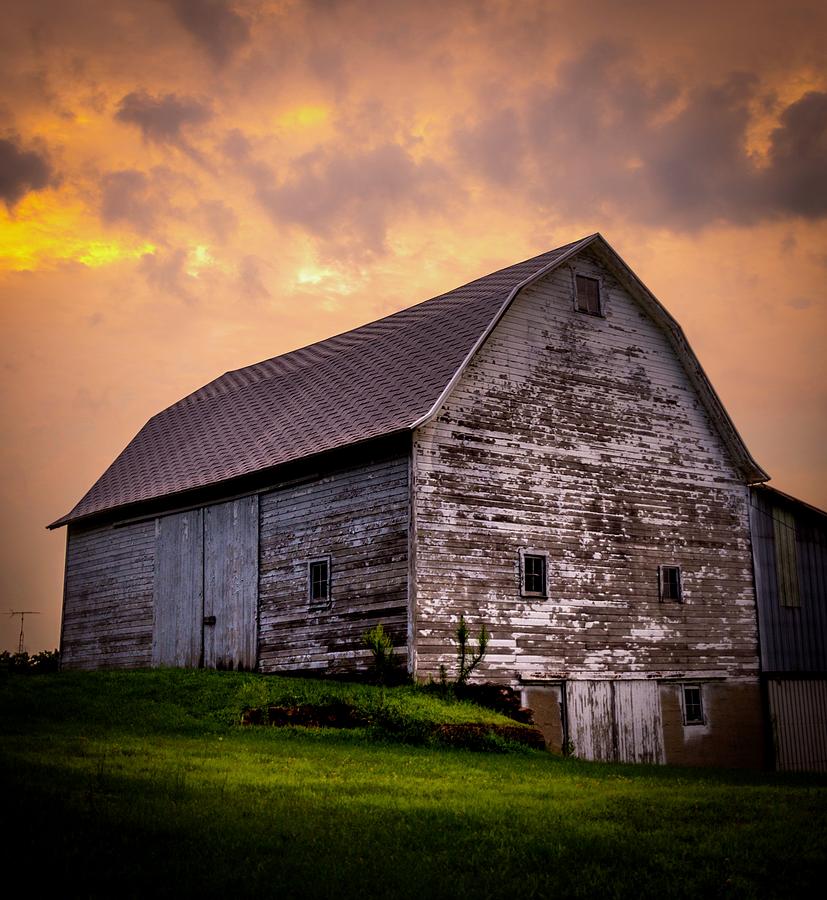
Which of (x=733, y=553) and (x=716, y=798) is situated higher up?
(x=733, y=553)

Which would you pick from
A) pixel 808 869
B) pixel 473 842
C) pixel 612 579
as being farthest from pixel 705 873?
pixel 612 579

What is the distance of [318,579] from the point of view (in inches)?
821

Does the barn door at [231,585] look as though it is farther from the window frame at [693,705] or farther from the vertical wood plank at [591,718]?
the window frame at [693,705]

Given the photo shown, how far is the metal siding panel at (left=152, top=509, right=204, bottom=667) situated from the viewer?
23688mm

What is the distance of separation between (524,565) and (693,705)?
5720mm

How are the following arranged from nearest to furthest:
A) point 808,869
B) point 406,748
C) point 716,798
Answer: point 808,869 → point 716,798 → point 406,748

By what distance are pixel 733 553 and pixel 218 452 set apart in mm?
12305

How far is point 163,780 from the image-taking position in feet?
37.9

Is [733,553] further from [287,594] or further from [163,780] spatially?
[163,780]

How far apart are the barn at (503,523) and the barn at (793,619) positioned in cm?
50

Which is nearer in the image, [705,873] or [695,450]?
[705,873]

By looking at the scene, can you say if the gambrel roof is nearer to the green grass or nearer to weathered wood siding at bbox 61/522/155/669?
weathered wood siding at bbox 61/522/155/669

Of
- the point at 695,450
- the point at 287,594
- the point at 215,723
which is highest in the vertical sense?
the point at 695,450

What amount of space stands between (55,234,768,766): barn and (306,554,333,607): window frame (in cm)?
5
